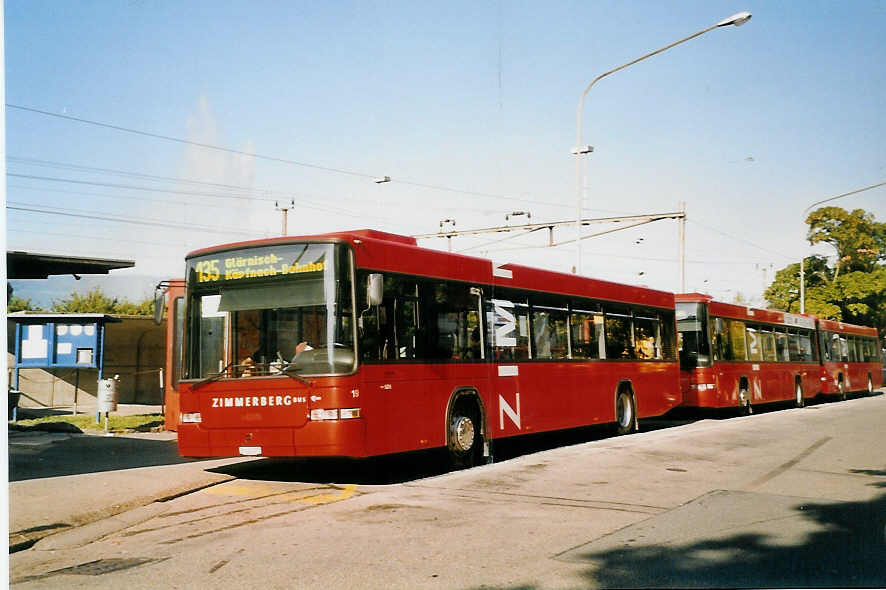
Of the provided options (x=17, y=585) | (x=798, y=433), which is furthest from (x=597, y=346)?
(x=17, y=585)

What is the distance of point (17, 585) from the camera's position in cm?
591

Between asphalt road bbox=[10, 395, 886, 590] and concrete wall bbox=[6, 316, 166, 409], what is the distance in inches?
622

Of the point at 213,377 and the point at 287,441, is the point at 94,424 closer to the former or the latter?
the point at 213,377

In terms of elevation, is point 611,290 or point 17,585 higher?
point 611,290

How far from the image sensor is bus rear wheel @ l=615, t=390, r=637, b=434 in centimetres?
1748

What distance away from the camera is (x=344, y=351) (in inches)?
402

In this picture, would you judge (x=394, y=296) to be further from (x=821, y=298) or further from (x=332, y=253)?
(x=821, y=298)

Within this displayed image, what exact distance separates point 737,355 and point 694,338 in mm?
2383

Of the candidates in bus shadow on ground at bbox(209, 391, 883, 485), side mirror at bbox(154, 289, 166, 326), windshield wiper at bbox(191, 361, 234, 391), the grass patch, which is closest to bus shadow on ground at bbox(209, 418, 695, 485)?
bus shadow on ground at bbox(209, 391, 883, 485)

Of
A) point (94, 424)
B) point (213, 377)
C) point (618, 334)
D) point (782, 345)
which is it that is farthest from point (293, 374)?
point (782, 345)

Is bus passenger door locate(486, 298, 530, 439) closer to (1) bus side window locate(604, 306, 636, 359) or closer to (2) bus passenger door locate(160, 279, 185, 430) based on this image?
(1) bus side window locate(604, 306, 636, 359)

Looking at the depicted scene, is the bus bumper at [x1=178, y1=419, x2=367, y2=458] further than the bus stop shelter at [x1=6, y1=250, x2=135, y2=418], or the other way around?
the bus stop shelter at [x1=6, y1=250, x2=135, y2=418]

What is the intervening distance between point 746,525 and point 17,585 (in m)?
5.77

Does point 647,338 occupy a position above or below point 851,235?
below
